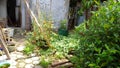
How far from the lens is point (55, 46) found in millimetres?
7172

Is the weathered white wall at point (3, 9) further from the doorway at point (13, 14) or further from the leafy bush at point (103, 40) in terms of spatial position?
the leafy bush at point (103, 40)

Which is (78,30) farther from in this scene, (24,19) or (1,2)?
(1,2)

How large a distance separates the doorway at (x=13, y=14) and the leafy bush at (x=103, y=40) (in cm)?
702

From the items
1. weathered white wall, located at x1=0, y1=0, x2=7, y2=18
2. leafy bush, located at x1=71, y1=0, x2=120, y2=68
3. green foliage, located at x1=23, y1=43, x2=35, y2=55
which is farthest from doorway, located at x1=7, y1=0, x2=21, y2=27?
leafy bush, located at x1=71, y1=0, x2=120, y2=68

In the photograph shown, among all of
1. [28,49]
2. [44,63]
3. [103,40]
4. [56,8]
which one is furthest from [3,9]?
[103,40]

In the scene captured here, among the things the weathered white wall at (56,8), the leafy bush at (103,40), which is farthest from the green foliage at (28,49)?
the leafy bush at (103,40)

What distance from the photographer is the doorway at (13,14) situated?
10.8 m

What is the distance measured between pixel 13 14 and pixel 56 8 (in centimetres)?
303

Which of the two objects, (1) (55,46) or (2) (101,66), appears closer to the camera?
(2) (101,66)

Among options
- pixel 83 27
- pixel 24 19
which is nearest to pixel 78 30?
pixel 83 27

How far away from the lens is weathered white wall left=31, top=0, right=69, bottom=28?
9406 millimetres

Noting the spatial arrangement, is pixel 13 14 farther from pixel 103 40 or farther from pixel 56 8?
pixel 103 40

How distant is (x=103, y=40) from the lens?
417 cm

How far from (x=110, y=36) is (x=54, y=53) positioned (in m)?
3.04
